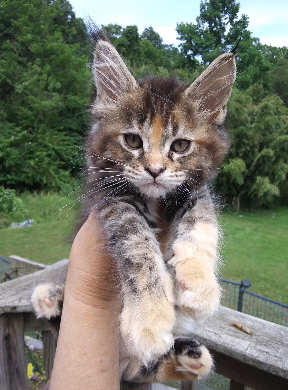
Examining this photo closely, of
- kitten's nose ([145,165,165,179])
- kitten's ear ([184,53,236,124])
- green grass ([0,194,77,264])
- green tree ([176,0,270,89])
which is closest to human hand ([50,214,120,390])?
kitten's nose ([145,165,165,179])

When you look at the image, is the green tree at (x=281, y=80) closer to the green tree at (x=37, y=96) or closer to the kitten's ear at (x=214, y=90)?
the green tree at (x=37, y=96)

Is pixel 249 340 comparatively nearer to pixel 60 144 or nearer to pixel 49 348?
pixel 49 348

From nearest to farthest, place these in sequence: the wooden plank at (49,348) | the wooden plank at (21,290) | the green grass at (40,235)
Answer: the wooden plank at (21,290)
the wooden plank at (49,348)
the green grass at (40,235)

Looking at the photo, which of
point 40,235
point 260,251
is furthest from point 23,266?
point 260,251

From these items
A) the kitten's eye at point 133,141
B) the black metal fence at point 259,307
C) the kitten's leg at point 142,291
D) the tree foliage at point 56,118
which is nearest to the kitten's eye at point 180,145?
the kitten's eye at point 133,141

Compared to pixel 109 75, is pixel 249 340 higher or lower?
lower

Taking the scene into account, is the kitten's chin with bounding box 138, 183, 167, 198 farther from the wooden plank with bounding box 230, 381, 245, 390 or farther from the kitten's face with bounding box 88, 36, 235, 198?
the wooden plank with bounding box 230, 381, 245, 390
